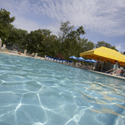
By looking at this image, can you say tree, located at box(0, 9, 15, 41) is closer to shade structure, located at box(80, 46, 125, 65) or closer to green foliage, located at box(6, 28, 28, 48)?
green foliage, located at box(6, 28, 28, 48)

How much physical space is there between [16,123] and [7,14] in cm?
3873

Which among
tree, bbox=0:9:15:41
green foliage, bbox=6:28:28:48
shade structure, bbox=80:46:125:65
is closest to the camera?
shade structure, bbox=80:46:125:65

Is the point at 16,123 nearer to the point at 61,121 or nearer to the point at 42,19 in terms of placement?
the point at 61,121

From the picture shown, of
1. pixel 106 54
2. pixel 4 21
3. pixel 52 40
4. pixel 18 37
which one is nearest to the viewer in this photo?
pixel 106 54

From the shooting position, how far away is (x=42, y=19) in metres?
22.5

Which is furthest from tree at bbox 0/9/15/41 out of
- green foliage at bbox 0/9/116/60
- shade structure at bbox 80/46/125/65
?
shade structure at bbox 80/46/125/65

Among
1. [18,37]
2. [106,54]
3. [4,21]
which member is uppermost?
[4,21]

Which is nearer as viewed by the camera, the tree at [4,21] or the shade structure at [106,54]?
the shade structure at [106,54]

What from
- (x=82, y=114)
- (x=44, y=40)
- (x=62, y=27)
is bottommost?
(x=82, y=114)

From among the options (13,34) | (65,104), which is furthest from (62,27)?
(65,104)

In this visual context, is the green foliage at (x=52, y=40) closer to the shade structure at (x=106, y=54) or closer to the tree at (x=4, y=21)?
the tree at (x=4, y=21)

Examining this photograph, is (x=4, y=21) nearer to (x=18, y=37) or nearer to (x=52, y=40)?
(x=18, y=37)

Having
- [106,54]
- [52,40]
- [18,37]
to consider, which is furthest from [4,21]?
[106,54]

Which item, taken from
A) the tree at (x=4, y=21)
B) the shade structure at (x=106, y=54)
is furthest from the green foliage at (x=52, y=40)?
the shade structure at (x=106, y=54)
